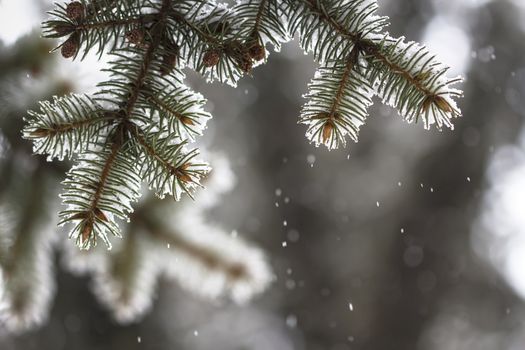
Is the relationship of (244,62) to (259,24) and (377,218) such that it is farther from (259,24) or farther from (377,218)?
(377,218)

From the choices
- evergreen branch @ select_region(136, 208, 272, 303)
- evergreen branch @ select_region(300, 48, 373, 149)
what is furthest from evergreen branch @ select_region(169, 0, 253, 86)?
evergreen branch @ select_region(136, 208, 272, 303)

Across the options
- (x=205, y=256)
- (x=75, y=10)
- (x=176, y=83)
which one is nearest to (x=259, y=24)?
(x=176, y=83)

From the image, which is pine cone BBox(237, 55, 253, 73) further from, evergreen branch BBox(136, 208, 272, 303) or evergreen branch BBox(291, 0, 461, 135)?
evergreen branch BBox(136, 208, 272, 303)

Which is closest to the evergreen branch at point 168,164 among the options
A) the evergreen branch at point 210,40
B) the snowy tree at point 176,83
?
the snowy tree at point 176,83

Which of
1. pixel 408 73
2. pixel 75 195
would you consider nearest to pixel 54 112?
pixel 75 195

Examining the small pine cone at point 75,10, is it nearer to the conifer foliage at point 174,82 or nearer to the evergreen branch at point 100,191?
the conifer foliage at point 174,82

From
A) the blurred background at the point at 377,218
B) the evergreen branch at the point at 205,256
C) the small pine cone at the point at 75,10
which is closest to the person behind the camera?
the small pine cone at the point at 75,10
